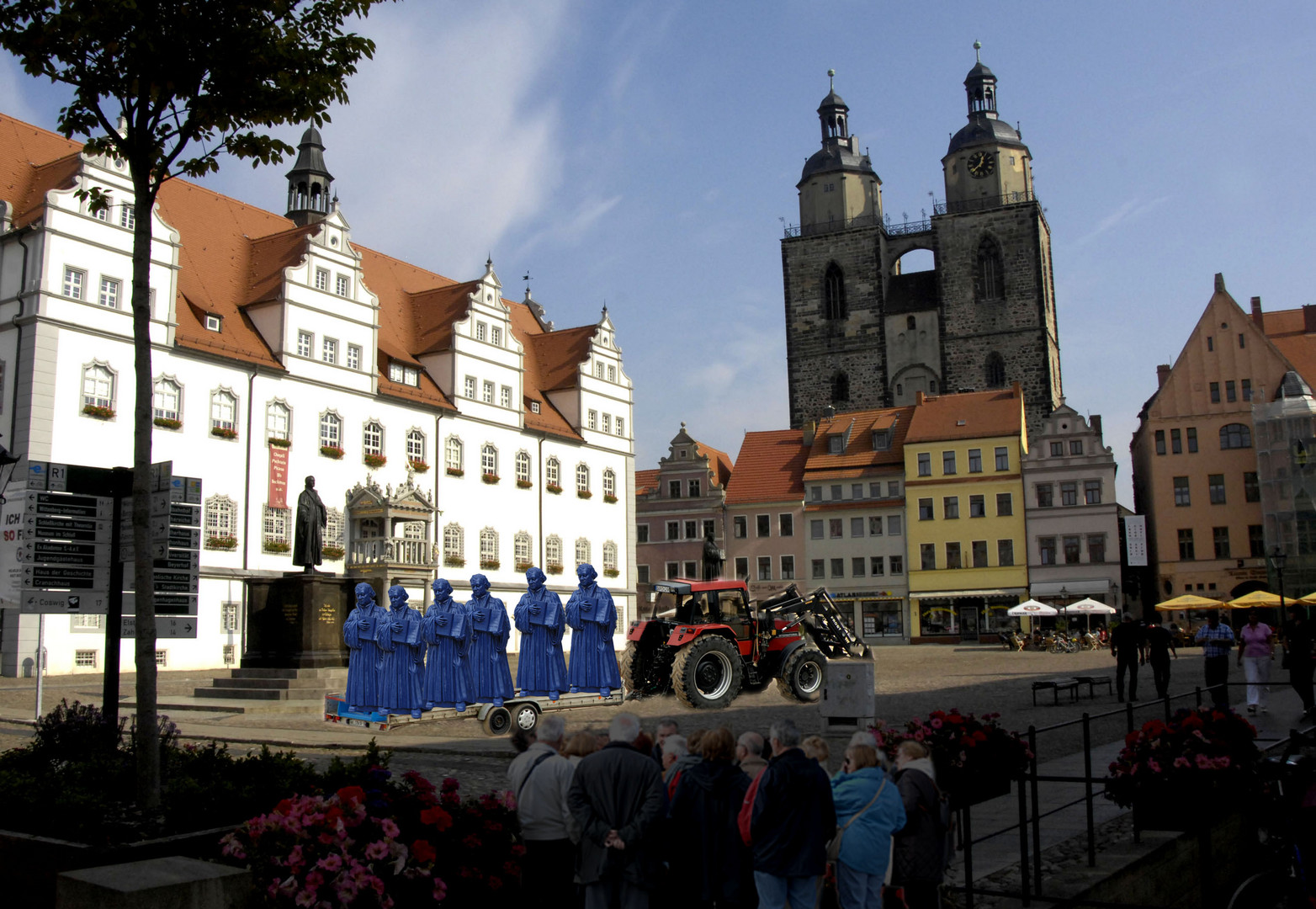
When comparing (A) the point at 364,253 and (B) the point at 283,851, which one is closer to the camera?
(B) the point at 283,851

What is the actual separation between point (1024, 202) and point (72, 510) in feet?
241

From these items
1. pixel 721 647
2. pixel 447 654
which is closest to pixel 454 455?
pixel 721 647

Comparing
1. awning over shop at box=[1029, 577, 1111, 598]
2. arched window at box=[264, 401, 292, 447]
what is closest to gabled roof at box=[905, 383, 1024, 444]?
awning over shop at box=[1029, 577, 1111, 598]

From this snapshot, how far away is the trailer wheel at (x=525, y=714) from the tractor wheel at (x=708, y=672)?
2.70 metres

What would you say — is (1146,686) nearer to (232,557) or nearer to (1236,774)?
(1236,774)

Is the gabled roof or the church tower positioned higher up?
the church tower

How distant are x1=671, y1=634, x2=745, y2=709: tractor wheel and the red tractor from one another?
0.6 inches

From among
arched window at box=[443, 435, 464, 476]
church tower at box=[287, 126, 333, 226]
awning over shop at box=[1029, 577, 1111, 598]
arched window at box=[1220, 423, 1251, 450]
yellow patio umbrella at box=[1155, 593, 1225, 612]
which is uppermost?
church tower at box=[287, 126, 333, 226]

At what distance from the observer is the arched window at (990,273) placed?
73750 mm

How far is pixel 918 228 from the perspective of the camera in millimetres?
79562

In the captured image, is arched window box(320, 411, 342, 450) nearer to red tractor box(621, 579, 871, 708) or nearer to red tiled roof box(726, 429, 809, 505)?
red tractor box(621, 579, 871, 708)

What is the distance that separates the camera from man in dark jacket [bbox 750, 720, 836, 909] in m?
5.82

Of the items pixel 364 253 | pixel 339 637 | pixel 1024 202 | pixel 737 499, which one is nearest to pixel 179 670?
pixel 339 637

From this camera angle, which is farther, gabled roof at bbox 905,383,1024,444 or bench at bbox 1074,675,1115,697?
gabled roof at bbox 905,383,1024,444
